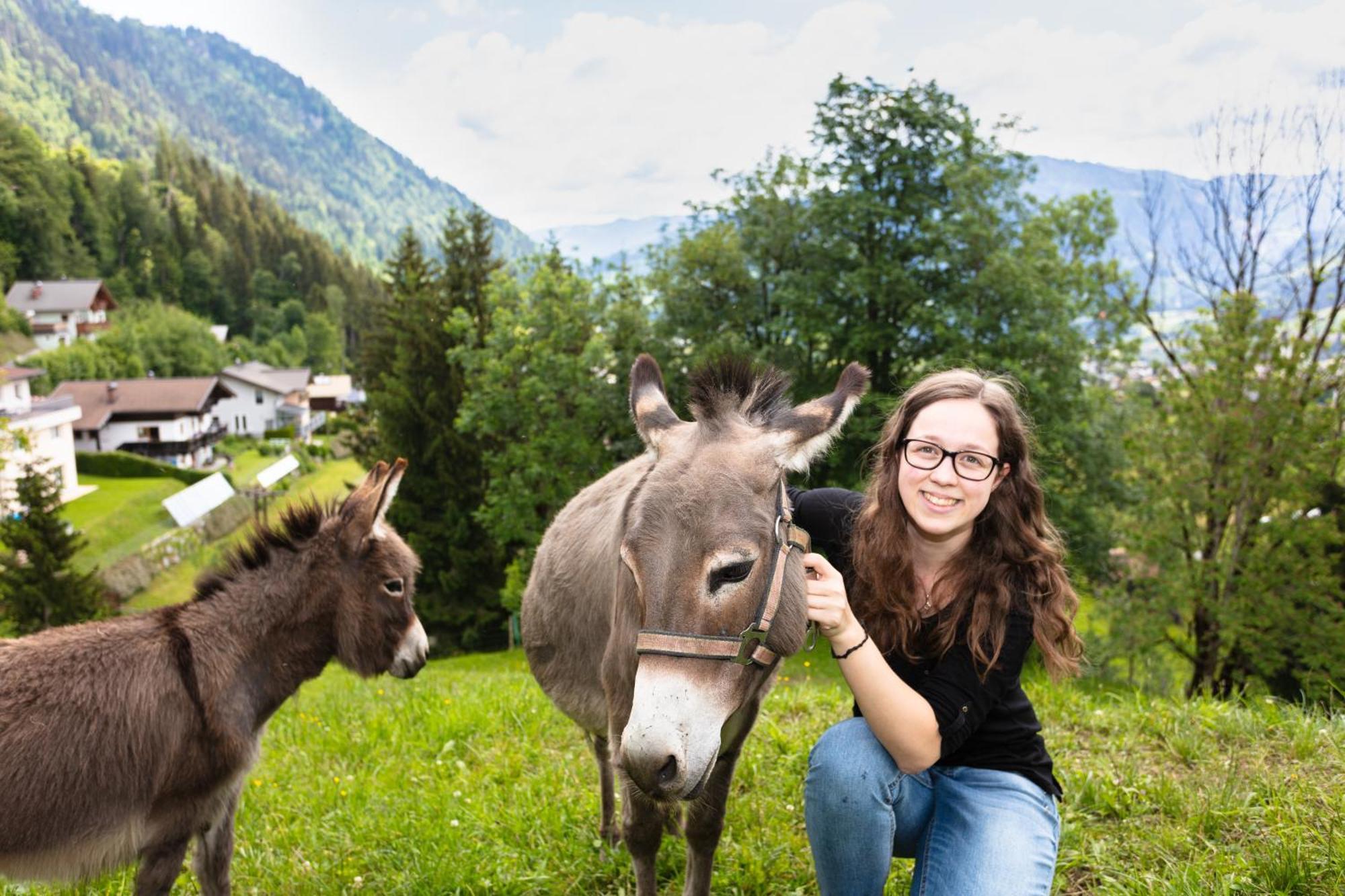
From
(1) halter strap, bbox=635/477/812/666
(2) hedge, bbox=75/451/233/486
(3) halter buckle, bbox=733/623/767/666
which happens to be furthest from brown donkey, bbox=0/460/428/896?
(2) hedge, bbox=75/451/233/486

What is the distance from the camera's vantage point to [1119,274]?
63.7 ft

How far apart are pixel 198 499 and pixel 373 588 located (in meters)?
3.58

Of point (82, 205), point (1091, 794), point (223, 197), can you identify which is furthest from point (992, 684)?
point (223, 197)

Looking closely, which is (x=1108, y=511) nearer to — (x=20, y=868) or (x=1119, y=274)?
(x=1119, y=274)

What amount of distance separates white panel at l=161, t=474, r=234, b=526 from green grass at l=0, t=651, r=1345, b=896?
2162 millimetres

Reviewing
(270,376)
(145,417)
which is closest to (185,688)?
(145,417)

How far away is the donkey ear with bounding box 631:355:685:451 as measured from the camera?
96.8 inches

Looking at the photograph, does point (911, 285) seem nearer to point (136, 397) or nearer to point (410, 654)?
point (410, 654)

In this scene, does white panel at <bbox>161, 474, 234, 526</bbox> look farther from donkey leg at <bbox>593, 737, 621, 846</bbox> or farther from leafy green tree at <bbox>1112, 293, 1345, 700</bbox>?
leafy green tree at <bbox>1112, 293, 1345, 700</bbox>

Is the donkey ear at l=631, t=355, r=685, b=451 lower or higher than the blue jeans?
higher

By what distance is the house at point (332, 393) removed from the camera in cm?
7612

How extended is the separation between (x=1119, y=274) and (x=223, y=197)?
113 metres

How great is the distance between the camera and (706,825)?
117 inches

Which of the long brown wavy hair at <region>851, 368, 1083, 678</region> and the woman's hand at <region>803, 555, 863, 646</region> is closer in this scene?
the woman's hand at <region>803, 555, 863, 646</region>
